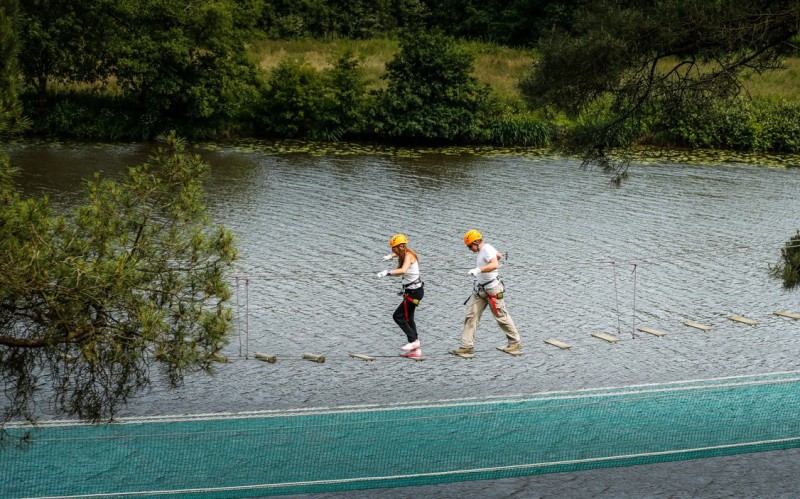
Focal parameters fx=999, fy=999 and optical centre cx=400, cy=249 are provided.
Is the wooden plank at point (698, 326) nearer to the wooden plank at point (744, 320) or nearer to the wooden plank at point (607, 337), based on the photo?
the wooden plank at point (744, 320)

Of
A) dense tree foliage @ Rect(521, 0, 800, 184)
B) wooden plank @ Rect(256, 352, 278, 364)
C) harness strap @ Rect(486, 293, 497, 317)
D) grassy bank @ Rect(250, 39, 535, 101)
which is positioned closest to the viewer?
dense tree foliage @ Rect(521, 0, 800, 184)

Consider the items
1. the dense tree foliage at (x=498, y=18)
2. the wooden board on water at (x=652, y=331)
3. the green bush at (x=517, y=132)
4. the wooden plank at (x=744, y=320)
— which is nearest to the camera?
the wooden board on water at (x=652, y=331)

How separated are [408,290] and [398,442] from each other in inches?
215

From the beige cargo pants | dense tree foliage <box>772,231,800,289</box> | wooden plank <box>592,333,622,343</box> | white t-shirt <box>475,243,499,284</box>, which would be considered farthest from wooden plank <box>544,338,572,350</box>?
dense tree foliage <box>772,231,800,289</box>

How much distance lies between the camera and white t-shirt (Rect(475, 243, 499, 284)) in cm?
1583

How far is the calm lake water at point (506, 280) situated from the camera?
46.6 ft

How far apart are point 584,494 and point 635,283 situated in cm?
1024

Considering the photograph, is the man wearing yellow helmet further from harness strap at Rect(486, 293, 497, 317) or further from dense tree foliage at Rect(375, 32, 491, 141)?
dense tree foliage at Rect(375, 32, 491, 141)

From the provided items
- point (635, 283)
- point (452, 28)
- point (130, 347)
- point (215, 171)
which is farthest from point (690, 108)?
point (452, 28)

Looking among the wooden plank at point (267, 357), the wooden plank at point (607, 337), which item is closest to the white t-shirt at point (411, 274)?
the wooden plank at point (267, 357)

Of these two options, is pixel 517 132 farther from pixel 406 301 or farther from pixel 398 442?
pixel 398 442

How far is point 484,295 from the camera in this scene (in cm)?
1611

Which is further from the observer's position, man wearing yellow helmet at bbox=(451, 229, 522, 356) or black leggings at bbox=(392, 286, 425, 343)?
black leggings at bbox=(392, 286, 425, 343)

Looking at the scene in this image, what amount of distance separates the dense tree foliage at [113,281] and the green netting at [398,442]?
0.74 metres
